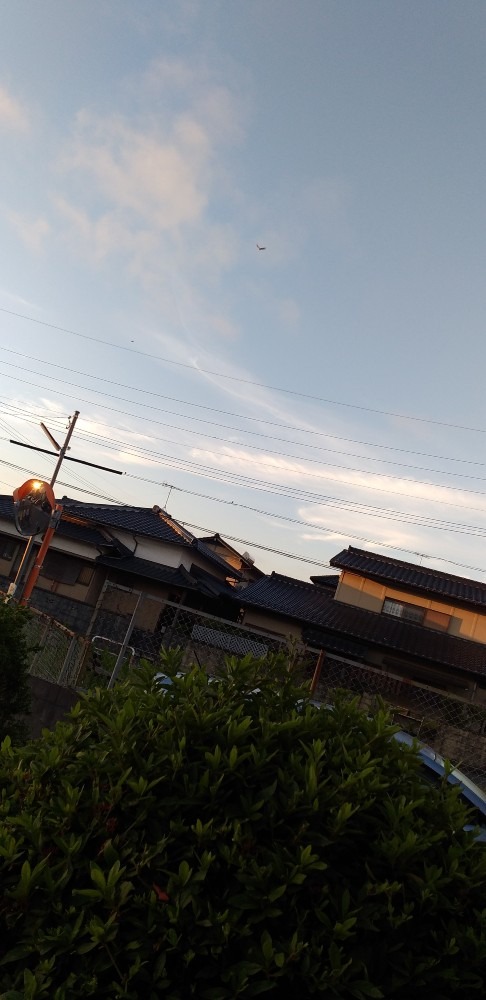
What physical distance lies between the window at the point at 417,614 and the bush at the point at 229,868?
2298 cm

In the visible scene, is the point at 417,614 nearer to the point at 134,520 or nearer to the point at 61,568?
the point at 134,520

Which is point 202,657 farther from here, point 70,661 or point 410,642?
point 410,642

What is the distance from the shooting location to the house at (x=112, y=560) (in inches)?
1009

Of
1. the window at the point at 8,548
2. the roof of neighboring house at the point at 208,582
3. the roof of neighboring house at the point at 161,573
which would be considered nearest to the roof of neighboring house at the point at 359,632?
the roof of neighboring house at the point at 208,582

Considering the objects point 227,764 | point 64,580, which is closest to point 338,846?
point 227,764

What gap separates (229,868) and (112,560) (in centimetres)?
2450

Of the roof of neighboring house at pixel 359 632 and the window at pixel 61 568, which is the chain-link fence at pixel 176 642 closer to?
the roof of neighboring house at pixel 359 632

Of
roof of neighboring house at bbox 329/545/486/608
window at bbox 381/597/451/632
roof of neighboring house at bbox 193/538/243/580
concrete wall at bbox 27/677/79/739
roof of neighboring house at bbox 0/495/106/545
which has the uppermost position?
roof of neighboring house at bbox 329/545/486/608

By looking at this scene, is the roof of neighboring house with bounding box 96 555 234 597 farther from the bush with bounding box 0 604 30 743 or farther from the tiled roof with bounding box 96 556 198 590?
the bush with bounding box 0 604 30 743

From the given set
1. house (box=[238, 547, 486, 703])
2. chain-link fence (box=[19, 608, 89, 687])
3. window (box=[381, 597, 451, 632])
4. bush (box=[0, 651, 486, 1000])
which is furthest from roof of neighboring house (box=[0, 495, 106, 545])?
bush (box=[0, 651, 486, 1000])

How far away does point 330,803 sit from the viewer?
2102 mm

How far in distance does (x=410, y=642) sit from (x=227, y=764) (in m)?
20.9

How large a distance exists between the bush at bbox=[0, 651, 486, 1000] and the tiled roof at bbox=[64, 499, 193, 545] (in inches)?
1004

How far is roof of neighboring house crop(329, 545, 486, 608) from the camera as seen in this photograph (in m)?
24.3
